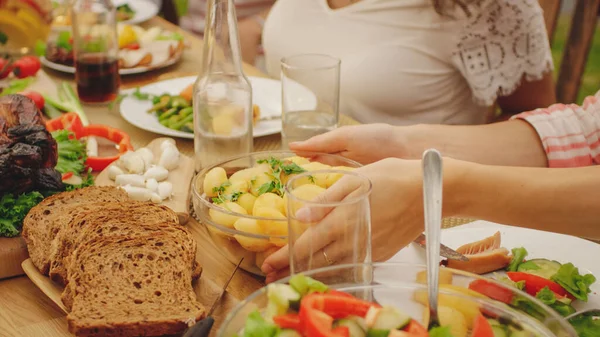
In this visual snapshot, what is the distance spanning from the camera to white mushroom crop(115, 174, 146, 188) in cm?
146

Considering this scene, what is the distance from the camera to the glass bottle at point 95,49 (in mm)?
2012

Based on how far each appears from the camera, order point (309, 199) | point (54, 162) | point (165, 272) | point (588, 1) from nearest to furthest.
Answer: point (309, 199) < point (165, 272) < point (54, 162) < point (588, 1)

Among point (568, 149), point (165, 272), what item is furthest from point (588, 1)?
point (165, 272)

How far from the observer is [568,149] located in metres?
1.61

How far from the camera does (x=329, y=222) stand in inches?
36.8

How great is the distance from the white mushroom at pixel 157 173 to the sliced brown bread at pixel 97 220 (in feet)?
0.58

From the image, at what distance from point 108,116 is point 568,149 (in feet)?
3.88

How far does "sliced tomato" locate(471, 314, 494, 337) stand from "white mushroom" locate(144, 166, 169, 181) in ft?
2.82

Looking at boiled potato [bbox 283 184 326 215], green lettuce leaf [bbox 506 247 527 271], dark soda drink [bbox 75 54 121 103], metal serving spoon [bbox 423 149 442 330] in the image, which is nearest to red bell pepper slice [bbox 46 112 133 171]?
dark soda drink [bbox 75 54 121 103]

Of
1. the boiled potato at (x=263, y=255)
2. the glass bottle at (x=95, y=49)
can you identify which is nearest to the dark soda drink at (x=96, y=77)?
the glass bottle at (x=95, y=49)

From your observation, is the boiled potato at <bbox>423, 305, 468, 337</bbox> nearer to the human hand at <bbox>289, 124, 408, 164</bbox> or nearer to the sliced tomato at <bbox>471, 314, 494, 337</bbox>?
the sliced tomato at <bbox>471, 314, 494, 337</bbox>

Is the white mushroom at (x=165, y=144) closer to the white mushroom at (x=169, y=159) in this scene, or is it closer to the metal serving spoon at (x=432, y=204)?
the white mushroom at (x=169, y=159)

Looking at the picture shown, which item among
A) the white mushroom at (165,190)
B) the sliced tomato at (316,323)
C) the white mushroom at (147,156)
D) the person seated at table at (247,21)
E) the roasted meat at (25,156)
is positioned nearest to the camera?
the sliced tomato at (316,323)

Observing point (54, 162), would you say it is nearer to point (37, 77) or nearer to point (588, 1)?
point (37, 77)
